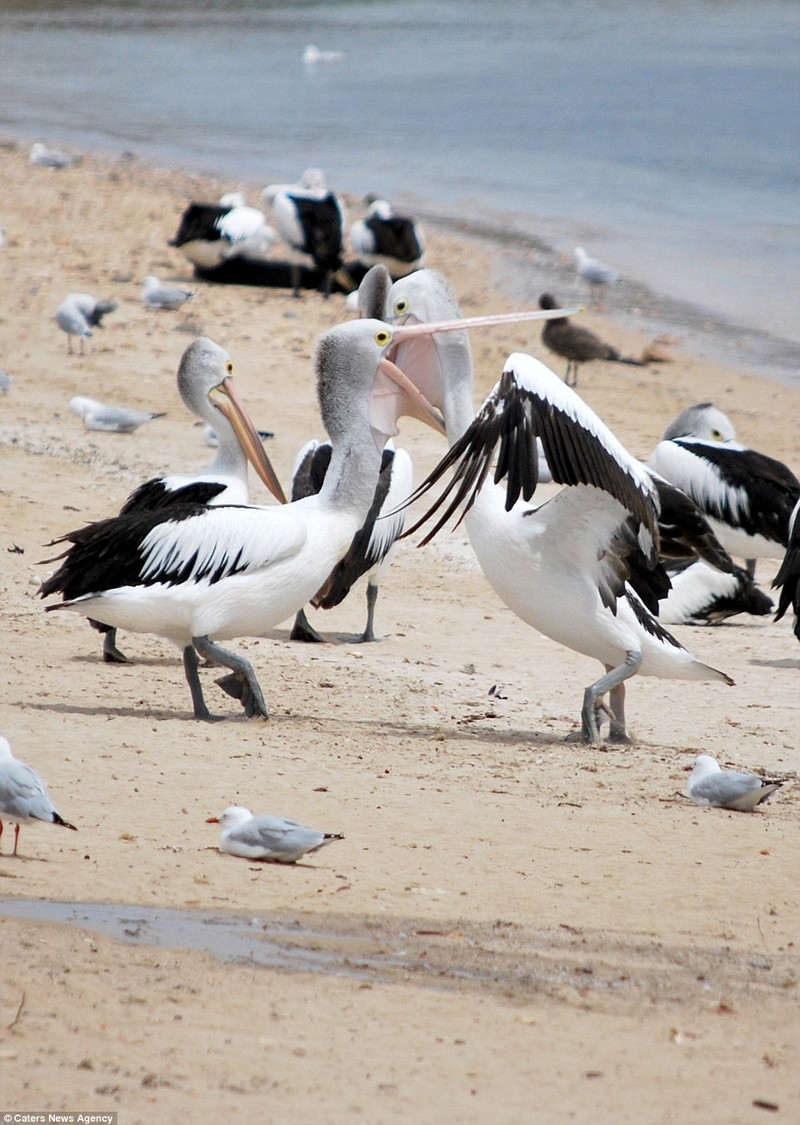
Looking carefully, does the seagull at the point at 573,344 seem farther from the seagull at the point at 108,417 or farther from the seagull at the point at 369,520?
the seagull at the point at 369,520

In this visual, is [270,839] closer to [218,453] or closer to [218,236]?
[218,453]

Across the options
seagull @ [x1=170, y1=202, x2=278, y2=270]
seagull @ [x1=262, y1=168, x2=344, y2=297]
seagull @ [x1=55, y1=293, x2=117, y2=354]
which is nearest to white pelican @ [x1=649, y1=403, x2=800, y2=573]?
seagull @ [x1=55, y1=293, x2=117, y2=354]

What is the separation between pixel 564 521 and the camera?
5121 millimetres

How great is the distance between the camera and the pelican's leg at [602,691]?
5.21 meters

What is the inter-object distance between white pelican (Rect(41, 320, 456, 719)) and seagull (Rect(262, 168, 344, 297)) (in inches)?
384

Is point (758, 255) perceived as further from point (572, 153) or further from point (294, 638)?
point (294, 638)

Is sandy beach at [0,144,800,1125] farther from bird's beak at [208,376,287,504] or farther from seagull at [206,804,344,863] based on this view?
bird's beak at [208,376,287,504]

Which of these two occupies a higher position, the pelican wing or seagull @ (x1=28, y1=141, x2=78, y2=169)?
the pelican wing

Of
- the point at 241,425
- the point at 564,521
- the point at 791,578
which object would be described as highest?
the point at 564,521

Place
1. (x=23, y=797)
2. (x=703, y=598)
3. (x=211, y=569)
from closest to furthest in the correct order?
(x=23, y=797), (x=211, y=569), (x=703, y=598)

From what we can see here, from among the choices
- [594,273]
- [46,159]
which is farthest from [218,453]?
[46,159]

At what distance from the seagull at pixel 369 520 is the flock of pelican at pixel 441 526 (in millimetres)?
Result: 379

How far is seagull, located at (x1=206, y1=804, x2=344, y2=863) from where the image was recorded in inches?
144

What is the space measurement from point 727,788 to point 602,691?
869 mm
